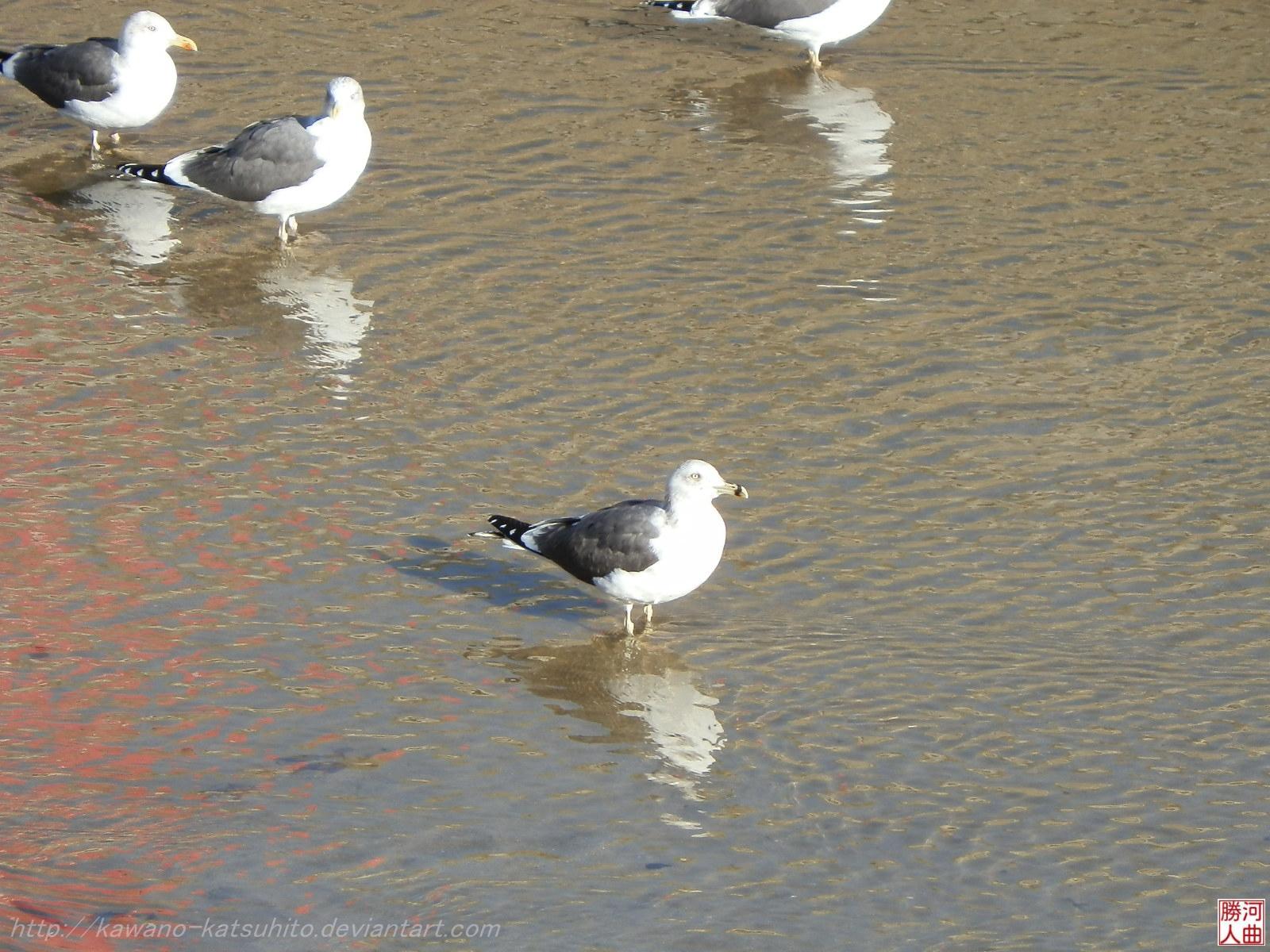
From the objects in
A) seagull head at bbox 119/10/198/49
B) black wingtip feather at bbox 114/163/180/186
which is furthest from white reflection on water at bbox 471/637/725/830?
seagull head at bbox 119/10/198/49

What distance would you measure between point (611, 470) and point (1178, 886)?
12.4ft

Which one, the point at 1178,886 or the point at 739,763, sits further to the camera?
the point at 739,763

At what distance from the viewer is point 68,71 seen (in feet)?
42.7

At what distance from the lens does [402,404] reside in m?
9.88

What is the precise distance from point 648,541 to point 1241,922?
2.87 m

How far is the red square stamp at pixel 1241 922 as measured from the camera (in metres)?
6.17

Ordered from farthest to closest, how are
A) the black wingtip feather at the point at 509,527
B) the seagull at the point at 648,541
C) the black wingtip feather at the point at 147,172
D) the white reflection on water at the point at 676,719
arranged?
the black wingtip feather at the point at 147,172
the black wingtip feather at the point at 509,527
the seagull at the point at 648,541
the white reflection on water at the point at 676,719

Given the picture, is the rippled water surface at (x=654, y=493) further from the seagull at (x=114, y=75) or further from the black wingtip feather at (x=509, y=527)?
the seagull at (x=114, y=75)

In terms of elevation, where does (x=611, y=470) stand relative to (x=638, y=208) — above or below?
below

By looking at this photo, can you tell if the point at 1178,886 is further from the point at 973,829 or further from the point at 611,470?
the point at 611,470

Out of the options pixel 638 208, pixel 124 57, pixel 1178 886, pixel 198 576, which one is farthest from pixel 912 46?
pixel 1178 886

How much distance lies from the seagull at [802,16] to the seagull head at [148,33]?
14.1ft

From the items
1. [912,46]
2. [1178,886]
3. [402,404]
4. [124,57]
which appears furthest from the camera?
[912,46]

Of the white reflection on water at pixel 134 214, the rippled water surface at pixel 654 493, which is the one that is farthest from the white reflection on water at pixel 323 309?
the white reflection on water at pixel 134 214
